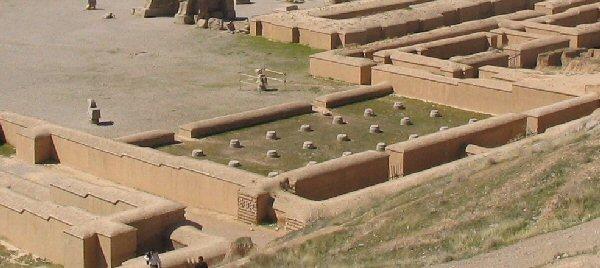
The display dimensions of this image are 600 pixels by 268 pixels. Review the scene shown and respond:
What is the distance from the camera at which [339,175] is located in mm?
26062

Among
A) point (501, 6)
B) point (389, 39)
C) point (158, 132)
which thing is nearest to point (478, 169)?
point (158, 132)

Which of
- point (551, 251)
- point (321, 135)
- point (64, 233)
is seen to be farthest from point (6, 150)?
point (551, 251)

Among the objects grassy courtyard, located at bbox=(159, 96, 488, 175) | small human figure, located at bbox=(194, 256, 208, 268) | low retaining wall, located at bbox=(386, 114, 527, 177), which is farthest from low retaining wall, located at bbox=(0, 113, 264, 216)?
small human figure, located at bbox=(194, 256, 208, 268)

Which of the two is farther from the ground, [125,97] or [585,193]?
[585,193]

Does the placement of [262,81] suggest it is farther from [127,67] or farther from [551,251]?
[551,251]

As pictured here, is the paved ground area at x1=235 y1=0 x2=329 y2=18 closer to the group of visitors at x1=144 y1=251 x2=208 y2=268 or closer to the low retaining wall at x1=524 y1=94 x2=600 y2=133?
the low retaining wall at x1=524 y1=94 x2=600 y2=133

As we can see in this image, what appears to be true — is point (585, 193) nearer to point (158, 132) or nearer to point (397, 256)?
point (397, 256)

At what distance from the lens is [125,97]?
35375mm

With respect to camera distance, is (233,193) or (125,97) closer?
(233,193)

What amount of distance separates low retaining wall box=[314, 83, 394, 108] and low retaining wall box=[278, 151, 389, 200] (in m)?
6.37

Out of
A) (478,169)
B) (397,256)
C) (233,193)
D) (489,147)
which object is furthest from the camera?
(489,147)

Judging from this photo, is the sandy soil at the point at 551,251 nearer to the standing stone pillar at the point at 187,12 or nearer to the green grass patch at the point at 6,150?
the green grass patch at the point at 6,150

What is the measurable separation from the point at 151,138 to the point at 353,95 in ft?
19.7

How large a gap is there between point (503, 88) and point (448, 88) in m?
1.34
